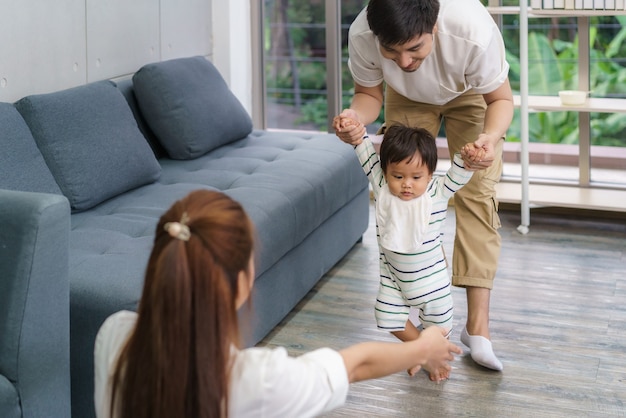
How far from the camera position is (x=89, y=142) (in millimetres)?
2930

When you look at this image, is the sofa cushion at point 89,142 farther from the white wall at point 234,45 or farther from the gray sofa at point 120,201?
the white wall at point 234,45

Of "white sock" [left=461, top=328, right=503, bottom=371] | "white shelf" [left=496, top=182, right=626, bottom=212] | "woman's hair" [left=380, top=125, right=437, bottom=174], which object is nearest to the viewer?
"woman's hair" [left=380, top=125, right=437, bottom=174]

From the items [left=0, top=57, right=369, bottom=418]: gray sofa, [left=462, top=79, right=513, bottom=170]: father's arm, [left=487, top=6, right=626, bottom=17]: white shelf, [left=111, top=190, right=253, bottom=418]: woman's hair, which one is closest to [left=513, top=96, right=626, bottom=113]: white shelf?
[left=487, top=6, right=626, bottom=17]: white shelf

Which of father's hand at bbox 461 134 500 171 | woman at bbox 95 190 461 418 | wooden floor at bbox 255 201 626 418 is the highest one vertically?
father's hand at bbox 461 134 500 171

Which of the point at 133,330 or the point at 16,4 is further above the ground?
the point at 16,4

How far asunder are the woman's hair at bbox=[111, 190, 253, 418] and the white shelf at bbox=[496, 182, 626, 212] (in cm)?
315

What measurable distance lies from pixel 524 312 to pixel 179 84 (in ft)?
4.99

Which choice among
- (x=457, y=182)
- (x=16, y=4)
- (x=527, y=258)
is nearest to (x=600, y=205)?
(x=527, y=258)

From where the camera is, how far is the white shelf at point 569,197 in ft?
13.7

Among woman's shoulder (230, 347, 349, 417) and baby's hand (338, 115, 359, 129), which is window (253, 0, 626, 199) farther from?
woman's shoulder (230, 347, 349, 417)

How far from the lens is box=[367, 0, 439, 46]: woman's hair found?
2322 mm

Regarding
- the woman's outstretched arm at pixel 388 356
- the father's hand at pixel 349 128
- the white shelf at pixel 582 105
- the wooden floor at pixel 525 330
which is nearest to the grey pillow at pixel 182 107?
the wooden floor at pixel 525 330

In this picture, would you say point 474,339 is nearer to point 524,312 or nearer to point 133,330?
point 524,312

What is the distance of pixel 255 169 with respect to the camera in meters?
3.43
